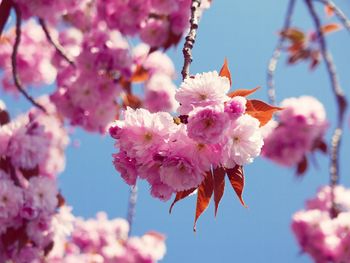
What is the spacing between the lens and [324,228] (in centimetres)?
318

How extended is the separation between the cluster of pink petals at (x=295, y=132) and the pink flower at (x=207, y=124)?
270cm

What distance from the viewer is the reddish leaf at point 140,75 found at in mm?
3656

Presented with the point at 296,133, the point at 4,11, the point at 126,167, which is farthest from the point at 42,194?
the point at 296,133

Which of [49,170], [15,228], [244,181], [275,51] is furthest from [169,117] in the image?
[49,170]

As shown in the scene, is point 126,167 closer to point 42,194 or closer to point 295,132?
point 42,194

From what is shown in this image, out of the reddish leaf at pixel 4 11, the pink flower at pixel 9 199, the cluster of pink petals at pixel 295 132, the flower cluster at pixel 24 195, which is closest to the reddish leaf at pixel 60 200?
the flower cluster at pixel 24 195

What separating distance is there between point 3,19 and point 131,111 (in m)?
1.28

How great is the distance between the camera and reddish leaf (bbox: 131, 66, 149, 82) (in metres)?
3.66

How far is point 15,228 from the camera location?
2244 mm

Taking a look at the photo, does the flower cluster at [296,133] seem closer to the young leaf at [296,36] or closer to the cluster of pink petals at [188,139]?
the young leaf at [296,36]

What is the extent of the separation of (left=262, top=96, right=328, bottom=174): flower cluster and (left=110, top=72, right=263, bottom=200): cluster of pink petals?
105 inches

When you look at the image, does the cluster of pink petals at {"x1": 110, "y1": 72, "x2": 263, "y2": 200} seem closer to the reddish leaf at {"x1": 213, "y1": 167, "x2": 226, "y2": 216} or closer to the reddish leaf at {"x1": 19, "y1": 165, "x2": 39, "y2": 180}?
the reddish leaf at {"x1": 213, "y1": 167, "x2": 226, "y2": 216}

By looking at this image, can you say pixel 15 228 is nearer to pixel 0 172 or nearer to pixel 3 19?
pixel 0 172

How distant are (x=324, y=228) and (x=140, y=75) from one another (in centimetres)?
164
